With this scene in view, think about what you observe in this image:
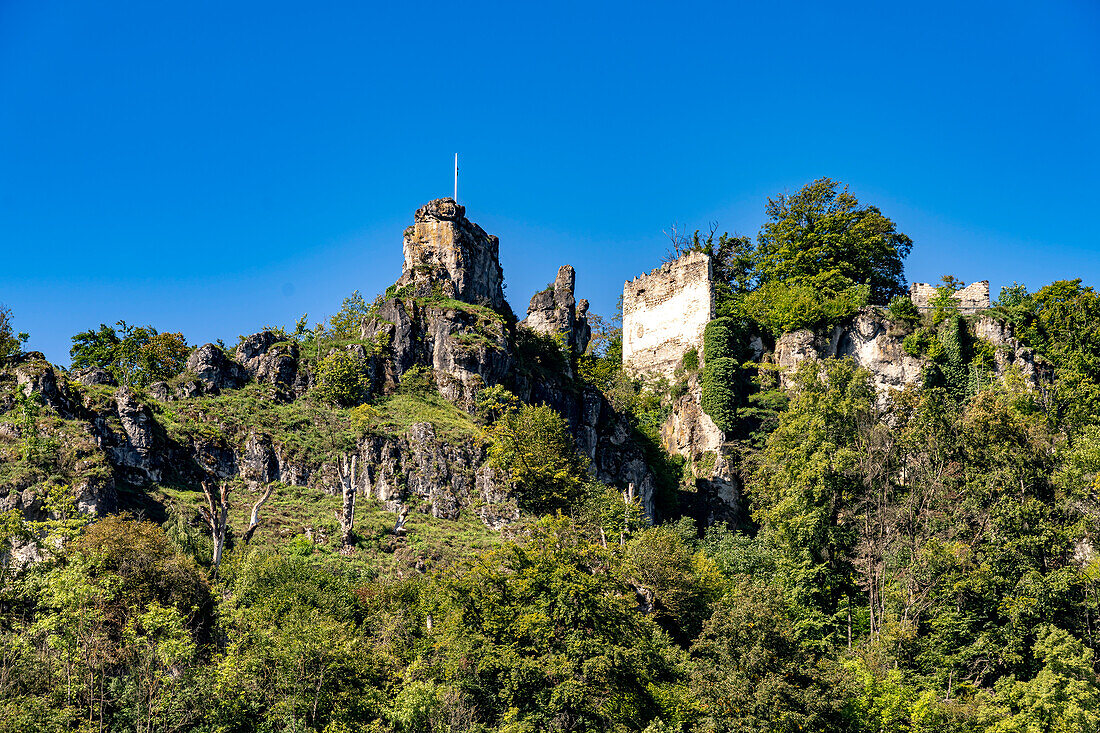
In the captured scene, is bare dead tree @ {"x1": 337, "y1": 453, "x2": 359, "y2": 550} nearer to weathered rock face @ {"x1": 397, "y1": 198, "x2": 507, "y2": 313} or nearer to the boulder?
the boulder

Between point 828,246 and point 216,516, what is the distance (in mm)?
36119

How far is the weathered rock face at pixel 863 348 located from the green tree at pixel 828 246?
3290 millimetres

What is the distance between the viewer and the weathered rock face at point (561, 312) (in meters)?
67.5

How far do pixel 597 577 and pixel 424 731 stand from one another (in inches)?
241

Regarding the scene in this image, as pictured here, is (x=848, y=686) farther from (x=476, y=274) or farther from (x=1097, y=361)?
(x=476, y=274)

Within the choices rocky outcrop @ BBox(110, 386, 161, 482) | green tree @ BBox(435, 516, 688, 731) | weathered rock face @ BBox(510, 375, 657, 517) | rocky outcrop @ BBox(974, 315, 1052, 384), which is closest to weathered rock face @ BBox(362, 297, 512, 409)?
weathered rock face @ BBox(510, 375, 657, 517)

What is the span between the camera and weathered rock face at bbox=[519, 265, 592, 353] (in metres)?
67.5

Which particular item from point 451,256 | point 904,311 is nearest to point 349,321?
point 451,256

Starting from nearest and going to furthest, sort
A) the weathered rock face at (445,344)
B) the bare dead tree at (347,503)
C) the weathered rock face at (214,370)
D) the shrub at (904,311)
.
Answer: the bare dead tree at (347,503) < the weathered rock face at (214,370) < the weathered rock face at (445,344) < the shrub at (904,311)

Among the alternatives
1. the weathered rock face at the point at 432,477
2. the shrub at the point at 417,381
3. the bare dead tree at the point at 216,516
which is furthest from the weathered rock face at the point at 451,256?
the bare dead tree at the point at 216,516

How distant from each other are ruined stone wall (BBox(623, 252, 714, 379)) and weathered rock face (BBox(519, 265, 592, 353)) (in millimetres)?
7946

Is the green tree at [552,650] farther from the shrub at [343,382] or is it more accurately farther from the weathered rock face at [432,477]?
the shrub at [343,382]

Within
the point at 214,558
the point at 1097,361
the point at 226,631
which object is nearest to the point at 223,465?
the point at 214,558

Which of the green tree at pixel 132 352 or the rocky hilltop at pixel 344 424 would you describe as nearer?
the rocky hilltop at pixel 344 424
